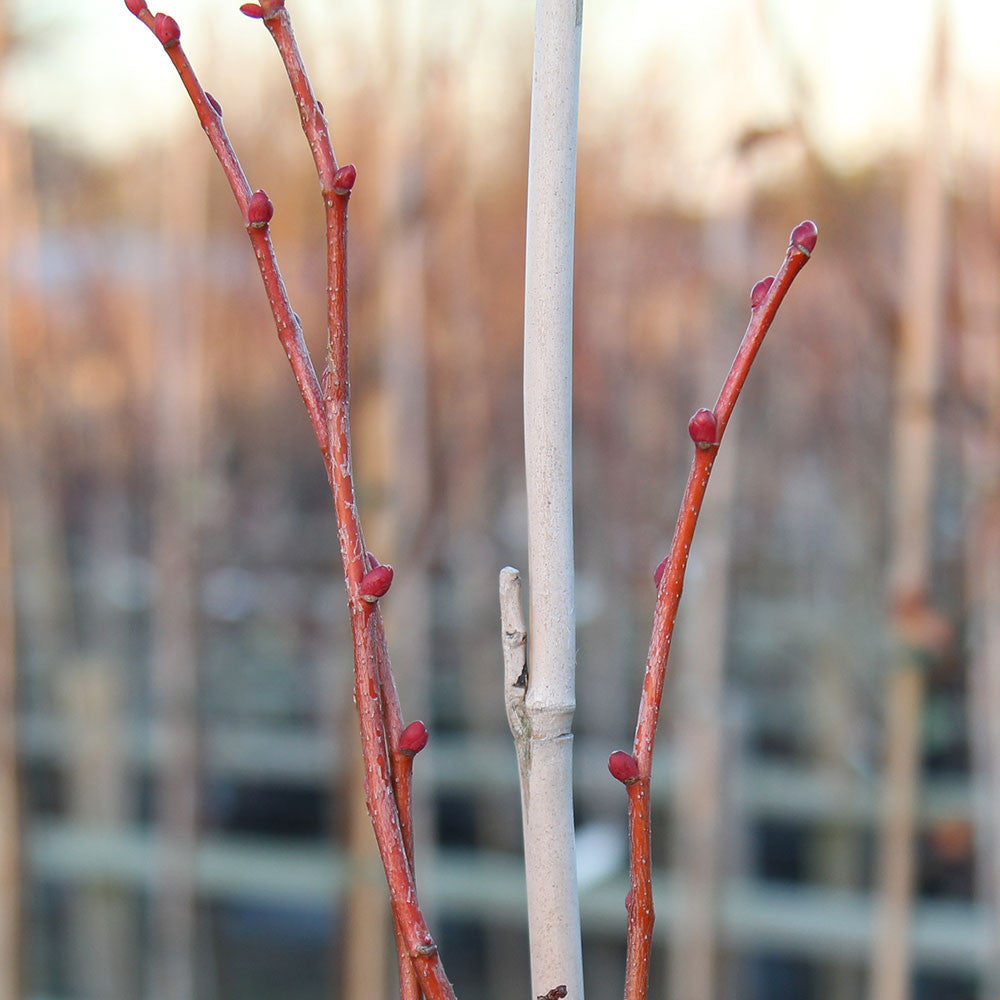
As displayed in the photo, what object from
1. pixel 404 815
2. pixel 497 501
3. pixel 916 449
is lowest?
pixel 404 815

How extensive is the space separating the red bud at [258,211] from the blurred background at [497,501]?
950mm

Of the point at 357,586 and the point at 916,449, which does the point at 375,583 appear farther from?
the point at 916,449

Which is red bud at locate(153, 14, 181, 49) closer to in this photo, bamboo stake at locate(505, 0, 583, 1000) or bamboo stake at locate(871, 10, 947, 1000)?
bamboo stake at locate(505, 0, 583, 1000)

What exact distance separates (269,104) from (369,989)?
1.33 metres

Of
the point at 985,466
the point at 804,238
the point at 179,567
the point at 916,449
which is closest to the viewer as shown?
the point at 804,238

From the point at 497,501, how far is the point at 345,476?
3224 millimetres

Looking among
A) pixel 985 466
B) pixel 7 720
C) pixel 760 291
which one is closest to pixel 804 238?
pixel 760 291

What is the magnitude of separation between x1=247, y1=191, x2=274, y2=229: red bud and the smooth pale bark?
69 mm

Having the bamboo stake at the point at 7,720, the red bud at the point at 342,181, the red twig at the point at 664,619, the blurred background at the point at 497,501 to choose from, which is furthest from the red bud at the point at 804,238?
the bamboo stake at the point at 7,720

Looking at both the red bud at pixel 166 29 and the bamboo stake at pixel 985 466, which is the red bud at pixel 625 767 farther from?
the bamboo stake at pixel 985 466

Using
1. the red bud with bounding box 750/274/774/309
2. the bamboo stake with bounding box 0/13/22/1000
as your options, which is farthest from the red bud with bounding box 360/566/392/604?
the bamboo stake with bounding box 0/13/22/1000

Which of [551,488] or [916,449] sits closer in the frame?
[551,488]

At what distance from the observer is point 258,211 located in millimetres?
339

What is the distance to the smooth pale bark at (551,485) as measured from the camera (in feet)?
1.11
